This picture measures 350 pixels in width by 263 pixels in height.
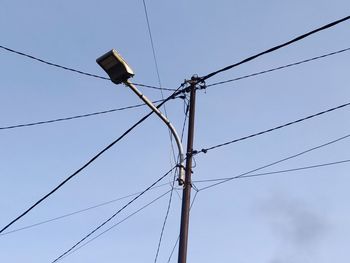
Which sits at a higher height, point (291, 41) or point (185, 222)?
point (291, 41)

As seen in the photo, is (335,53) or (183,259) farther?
(335,53)

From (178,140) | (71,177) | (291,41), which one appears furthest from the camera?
(71,177)

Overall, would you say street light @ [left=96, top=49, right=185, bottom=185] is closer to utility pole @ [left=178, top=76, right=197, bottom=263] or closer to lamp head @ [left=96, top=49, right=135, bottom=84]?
lamp head @ [left=96, top=49, right=135, bottom=84]

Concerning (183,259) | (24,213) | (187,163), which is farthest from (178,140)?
(24,213)

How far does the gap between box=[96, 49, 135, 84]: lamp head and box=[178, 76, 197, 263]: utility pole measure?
67.1 inches

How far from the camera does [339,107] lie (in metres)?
9.97

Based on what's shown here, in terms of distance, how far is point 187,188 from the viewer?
9258 mm

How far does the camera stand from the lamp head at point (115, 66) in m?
8.65

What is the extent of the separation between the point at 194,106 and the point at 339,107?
2.68 meters

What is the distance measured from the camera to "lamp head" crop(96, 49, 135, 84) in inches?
340

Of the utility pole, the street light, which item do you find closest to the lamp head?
the street light

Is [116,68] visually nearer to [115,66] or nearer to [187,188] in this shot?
[115,66]

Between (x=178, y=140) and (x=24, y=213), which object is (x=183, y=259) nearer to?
(x=178, y=140)

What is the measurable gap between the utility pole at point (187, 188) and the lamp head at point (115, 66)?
170cm
